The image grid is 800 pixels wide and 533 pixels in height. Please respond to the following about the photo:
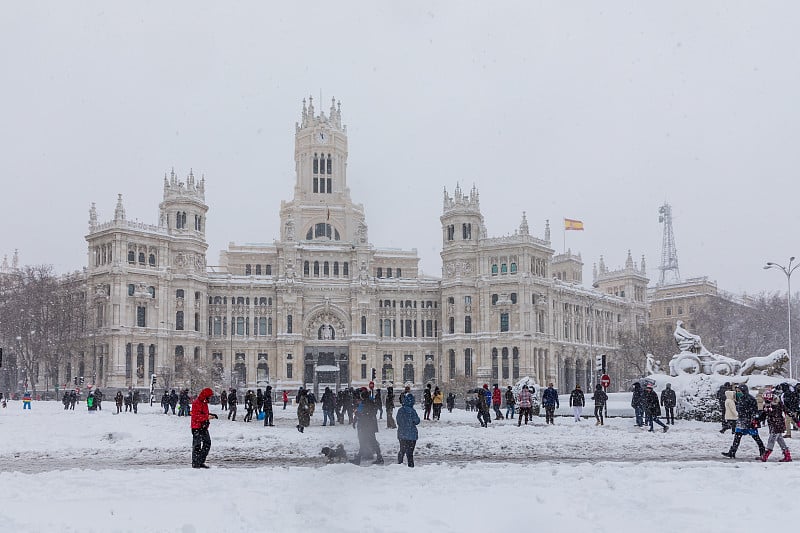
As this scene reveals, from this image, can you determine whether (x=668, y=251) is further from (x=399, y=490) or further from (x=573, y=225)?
(x=399, y=490)

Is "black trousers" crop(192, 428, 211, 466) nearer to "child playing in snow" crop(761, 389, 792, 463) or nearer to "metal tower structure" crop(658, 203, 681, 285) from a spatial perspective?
"child playing in snow" crop(761, 389, 792, 463)

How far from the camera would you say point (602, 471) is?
59.2 feet

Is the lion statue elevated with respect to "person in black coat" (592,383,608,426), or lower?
elevated

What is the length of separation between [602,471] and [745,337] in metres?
90.1

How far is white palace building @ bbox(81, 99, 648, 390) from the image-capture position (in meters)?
94.9

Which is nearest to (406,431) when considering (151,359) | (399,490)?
(399,490)

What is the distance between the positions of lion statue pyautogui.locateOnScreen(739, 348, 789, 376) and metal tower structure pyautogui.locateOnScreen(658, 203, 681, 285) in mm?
127682

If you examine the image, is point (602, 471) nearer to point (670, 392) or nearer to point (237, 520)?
point (237, 520)

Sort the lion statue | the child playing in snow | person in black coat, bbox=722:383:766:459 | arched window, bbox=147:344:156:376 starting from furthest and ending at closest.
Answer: arched window, bbox=147:344:156:376 < the lion statue < person in black coat, bbox=722:383:766:459 < the child playing in snow

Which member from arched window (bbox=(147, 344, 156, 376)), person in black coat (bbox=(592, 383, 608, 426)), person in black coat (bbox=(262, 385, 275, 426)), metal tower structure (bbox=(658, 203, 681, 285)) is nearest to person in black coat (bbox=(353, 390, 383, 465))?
person in black coat (bbox=(262, 385, 275, 426))

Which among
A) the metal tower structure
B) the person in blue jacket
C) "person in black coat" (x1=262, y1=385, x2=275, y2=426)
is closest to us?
the person in blue jacket

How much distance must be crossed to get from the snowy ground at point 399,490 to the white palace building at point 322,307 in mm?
71036

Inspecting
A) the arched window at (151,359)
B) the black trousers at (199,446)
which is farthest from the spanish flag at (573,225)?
the black trousers at (199,446)

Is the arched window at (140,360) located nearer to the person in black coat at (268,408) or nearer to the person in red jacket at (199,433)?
the person in black coat at (268,408)
